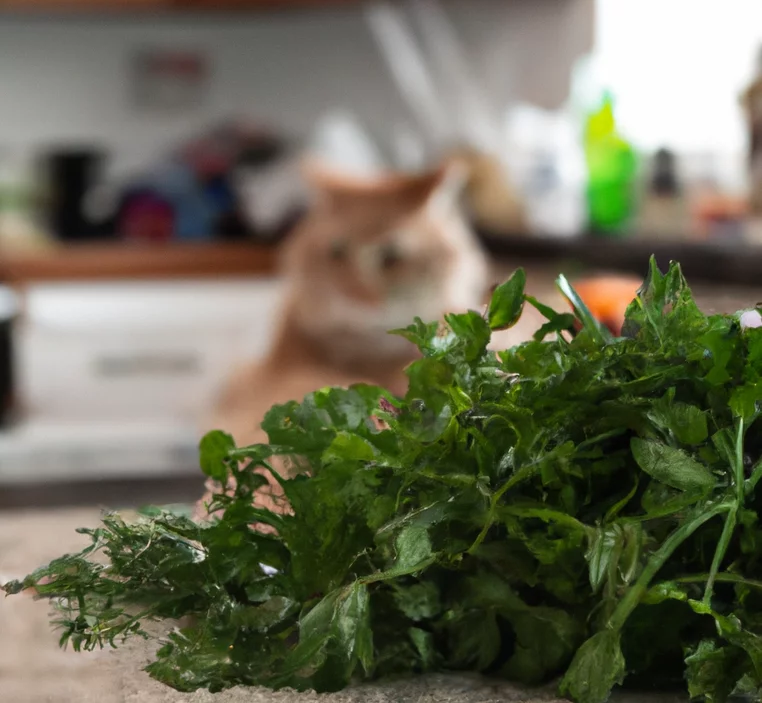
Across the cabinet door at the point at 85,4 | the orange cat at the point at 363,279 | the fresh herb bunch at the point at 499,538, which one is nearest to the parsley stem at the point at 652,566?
the fresh herb bunch at the point at 499,538

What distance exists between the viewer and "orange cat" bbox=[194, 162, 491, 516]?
193 centimetres

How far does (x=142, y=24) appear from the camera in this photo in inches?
132

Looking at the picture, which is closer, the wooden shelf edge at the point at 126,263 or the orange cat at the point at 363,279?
the orange cat at the point at 363,279

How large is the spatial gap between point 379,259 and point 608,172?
28.6 inches

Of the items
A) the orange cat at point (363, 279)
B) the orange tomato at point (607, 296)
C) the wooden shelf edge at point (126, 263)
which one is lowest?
the orange tomato at point (607, 296)

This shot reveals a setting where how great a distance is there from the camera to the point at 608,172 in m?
2.38

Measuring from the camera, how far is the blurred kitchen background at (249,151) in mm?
2486

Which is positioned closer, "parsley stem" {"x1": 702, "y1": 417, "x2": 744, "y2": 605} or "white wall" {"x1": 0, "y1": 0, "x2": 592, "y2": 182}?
"parsley stem" {"x1": 702, "y1": 417, "x2": 744, "y2": 605}

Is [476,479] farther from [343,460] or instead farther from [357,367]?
[357,367]

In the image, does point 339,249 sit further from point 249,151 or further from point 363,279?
point 249,151

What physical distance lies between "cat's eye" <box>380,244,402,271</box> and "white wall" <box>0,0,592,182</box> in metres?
1.55

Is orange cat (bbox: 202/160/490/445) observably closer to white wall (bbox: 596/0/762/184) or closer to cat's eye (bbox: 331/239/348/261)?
cat's eye (bbox: 331/239/348/261)

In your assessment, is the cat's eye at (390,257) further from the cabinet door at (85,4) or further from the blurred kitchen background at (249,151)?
the cabinet door at (85,4)

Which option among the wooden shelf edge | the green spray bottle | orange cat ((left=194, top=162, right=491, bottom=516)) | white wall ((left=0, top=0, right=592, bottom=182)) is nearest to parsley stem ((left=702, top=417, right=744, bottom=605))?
orange cat ((left=194, top=162, right=491, bottom=516))
